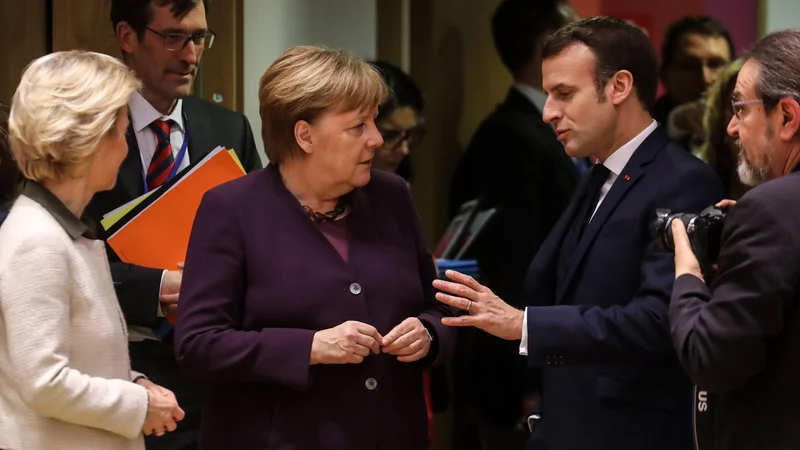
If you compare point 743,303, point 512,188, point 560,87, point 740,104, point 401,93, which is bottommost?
point 512,188

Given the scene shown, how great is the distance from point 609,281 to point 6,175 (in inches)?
55.3


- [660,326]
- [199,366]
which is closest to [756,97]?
[660,326]

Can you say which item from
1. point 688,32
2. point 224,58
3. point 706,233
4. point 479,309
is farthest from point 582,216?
point 688,32

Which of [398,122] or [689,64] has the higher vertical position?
[689,64]

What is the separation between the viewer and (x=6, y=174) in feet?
8.88

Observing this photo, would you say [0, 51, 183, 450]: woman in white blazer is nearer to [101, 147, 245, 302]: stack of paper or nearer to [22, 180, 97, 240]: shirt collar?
[22, 180, 97, 240]: shirt collar

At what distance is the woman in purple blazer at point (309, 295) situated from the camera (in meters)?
2.44

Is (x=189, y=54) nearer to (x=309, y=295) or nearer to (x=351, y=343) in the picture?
(x=309, y=295)

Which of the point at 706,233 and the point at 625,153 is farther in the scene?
the point at 625,153

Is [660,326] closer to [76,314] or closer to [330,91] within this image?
[330,91]

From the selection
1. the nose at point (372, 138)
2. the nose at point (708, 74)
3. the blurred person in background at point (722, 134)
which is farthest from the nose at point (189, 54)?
the nose at point (708, 74)

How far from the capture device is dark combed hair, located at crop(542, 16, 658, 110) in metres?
2.79

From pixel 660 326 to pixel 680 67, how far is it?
2802mm

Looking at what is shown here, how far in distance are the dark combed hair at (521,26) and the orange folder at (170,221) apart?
7.72ft
